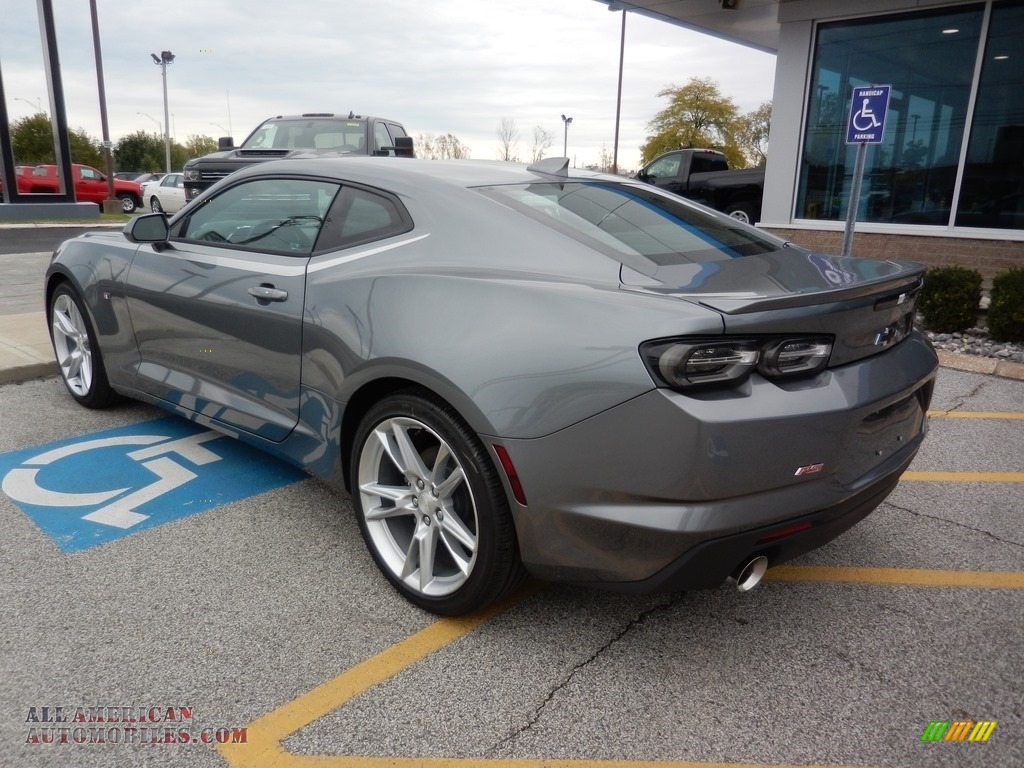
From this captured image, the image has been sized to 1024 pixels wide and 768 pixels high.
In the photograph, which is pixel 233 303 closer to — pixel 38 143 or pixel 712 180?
pixel 712 180

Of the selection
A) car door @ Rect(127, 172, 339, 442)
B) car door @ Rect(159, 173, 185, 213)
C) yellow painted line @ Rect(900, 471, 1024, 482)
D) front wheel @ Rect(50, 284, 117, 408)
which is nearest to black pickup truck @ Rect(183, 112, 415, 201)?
front wheel @ Rect(50, 284, 117, 408)

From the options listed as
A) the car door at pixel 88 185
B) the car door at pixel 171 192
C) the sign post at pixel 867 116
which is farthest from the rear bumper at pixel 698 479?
the car door at pixel 88 185

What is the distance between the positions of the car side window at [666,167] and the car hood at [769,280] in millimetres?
13556

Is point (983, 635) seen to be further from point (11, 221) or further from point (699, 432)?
point (11, 221)

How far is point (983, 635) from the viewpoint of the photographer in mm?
2471

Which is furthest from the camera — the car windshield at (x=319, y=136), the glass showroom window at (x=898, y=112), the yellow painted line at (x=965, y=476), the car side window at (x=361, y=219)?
the car windshield at (x=319, y=136)

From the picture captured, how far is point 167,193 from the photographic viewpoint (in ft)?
81.7

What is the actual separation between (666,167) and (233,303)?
45.8ft

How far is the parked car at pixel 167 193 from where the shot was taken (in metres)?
24.4

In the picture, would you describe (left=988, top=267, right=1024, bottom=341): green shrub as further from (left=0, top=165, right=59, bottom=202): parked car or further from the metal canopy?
(left=0, top=165, right=59, bottom=202): parked car

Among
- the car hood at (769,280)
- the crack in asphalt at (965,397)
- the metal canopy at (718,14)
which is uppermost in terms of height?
the metal canopy at (718,14)

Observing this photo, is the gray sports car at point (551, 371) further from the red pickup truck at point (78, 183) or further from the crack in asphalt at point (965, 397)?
the red pickup truck at point (78, 183)

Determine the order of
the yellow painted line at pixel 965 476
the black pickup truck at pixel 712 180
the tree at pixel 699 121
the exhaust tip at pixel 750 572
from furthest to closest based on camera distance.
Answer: the tree at pixel 699 121, the black pickup truck at pixel 712 180, the yellow painted line at pixel 965 476, the exhaust tip at pixel 750 572

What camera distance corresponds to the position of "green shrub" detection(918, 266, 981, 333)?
24.3ft
